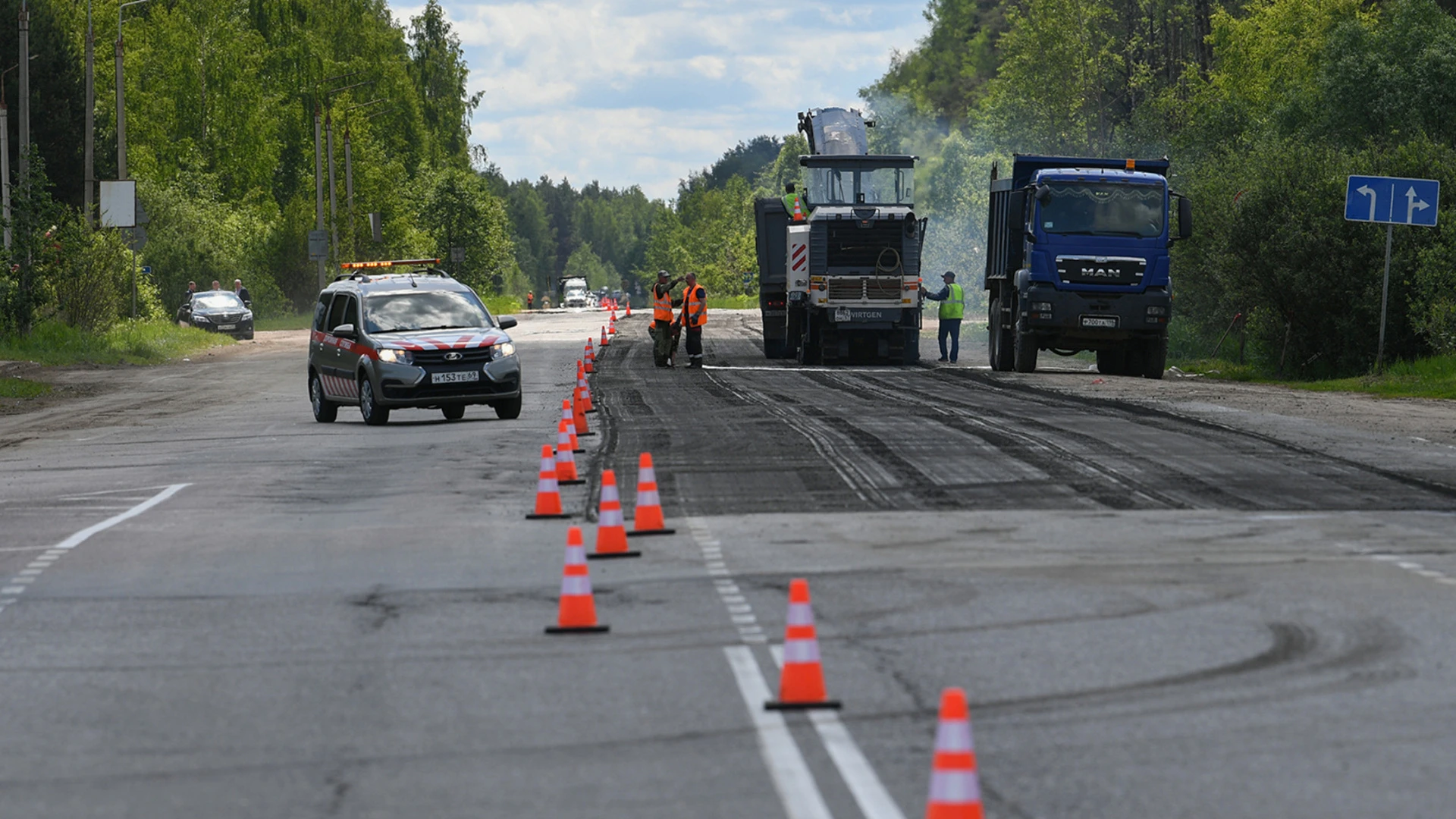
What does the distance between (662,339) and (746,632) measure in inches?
983

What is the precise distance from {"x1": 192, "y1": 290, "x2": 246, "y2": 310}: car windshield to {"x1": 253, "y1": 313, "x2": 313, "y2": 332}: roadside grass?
353 inches

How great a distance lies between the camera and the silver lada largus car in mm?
22156

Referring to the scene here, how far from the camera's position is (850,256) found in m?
35.0

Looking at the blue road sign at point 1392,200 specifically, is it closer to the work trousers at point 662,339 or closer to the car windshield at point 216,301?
the work trousers at point 662,339

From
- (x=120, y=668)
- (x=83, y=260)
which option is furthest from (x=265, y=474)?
(x=83, y=260)

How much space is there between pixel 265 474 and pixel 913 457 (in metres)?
5.74

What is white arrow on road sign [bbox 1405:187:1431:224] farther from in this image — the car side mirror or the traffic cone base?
the traffic cone base

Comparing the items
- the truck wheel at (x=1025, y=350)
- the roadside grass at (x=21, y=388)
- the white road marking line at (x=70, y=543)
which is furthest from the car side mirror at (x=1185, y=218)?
the roadside grass at (x=21, y=388)

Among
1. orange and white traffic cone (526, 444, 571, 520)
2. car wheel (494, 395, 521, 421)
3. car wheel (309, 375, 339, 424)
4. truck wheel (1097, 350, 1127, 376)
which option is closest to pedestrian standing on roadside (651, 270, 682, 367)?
truck wheel (1097, 350, 1127, 376)

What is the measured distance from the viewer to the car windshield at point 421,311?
2305cm

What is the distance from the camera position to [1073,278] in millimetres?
29734

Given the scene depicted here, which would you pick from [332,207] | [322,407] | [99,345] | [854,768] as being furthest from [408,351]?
[332,207]

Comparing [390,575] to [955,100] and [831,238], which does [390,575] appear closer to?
[831,238]

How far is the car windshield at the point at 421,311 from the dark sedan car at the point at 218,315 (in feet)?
104
